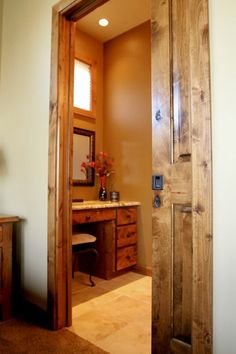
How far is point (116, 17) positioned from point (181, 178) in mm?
2816

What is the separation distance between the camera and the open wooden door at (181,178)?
114 centimetres

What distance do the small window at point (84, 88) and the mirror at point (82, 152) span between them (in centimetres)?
27

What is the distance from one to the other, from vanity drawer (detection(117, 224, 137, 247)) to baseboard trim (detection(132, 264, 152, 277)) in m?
0.33

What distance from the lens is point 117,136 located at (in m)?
3.58

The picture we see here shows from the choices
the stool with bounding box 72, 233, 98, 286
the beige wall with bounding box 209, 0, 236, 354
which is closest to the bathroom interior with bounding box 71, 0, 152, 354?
the stool with bounding box 72, 233, 98, 286

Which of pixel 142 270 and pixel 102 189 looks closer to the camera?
pixel 142 270

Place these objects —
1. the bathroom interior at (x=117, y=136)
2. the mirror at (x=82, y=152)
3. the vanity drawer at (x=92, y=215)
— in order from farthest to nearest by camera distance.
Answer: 1. the mirror at (x=82, y=152)
2. the bathroom interior at (x=117, y=136)
3. the vanity drawer at (x=92, y=215)

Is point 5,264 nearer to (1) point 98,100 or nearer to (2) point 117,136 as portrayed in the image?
(2) point 117,136

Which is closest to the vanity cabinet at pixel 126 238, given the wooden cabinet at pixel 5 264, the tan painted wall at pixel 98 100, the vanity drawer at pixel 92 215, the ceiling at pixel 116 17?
the vanity drawer at pixel 92 215

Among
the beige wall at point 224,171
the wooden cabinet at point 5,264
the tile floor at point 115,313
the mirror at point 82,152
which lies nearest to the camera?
the beige wall at point 224,171

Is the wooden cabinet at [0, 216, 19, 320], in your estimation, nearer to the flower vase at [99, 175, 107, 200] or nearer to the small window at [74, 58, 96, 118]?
the flower vase at [99, 175, 107, 200]

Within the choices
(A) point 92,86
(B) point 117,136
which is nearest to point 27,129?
(B) point 117,136

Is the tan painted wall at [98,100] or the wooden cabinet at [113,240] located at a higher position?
the tan painted wall at [98,100]

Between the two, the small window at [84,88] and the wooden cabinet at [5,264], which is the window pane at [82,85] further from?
the wooden cabinet at [5,264]
